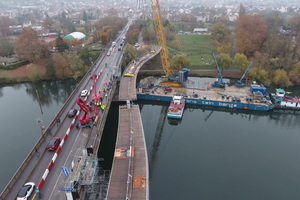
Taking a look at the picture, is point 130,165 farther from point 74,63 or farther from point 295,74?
point 295,74

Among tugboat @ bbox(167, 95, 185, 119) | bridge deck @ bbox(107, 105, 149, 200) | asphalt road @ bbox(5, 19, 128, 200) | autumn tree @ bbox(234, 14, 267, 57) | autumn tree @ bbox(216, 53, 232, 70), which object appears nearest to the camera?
bridge deck @ bbox(107, 105, 149, 200)

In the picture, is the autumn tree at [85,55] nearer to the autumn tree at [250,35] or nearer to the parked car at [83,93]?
the parked car at [83,93]

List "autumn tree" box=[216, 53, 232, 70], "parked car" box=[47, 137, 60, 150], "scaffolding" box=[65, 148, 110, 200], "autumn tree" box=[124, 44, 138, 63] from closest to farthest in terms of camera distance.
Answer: "scaffolding" box=[65, 148, 110, 200]
"parked car" box=[47, 137, 60, 150]
"autumn tree" box=[216, 53, 232, 70]
"autumn tree" box=[124, 44, 138, 63]

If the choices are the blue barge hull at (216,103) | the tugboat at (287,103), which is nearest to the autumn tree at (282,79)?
the tugboat at (287,103)

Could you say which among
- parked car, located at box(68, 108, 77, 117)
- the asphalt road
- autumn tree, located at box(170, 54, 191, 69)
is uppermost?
autumn tree, located at box(170, 54, 191, 69)

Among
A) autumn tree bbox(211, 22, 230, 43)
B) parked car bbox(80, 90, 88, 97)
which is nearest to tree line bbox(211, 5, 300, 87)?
autumn tree bbox(211, 22, 230, 43)

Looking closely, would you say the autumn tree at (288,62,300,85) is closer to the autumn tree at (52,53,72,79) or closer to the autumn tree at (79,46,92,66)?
the autumn tree at (79,46,92,66)

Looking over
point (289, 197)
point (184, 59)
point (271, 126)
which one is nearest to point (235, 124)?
point (271, 126)
